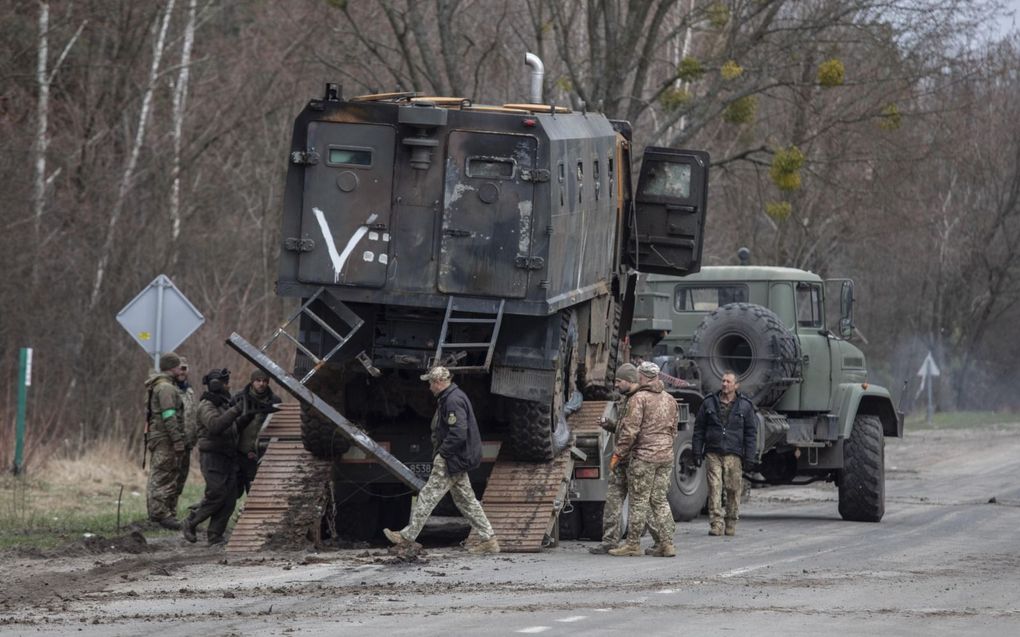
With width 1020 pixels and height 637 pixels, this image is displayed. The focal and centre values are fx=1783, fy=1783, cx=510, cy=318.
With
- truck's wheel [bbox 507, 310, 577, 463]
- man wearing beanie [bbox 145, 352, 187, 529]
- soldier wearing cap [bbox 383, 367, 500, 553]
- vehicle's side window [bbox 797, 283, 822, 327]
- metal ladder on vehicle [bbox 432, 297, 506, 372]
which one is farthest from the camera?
vehicle's side window [bbox 797, 283, 822, 327]

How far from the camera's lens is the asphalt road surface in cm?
1070

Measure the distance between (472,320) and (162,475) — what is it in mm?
4582

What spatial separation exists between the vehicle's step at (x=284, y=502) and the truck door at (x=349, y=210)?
2.02 metres

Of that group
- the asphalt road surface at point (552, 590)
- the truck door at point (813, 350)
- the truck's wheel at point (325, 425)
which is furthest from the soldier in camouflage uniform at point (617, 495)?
the truck door at point (813, 350)

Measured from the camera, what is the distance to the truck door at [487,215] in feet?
49.1

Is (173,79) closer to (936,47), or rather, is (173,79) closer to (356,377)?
(936,47)

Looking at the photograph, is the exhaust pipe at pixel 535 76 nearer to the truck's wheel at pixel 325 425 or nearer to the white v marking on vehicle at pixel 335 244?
the white v marking on vehicle at pixel 335 244

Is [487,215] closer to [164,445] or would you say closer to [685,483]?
[164,445]

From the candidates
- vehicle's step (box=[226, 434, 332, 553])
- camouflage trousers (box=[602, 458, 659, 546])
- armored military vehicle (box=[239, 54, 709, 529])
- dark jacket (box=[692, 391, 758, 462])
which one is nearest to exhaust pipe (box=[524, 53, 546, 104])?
armored military vehicle (box=[239, 54, 709, 529])

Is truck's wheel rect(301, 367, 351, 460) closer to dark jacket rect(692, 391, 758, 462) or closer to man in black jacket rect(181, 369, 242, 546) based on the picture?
man in black jacket rect(181, 369, 242, 546)

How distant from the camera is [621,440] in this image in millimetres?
15781

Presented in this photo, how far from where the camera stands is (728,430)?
18.0 meters

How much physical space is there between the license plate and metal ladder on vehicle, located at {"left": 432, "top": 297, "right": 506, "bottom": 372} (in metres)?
1.48

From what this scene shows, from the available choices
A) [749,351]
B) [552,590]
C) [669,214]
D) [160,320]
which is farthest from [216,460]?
[749,351]
